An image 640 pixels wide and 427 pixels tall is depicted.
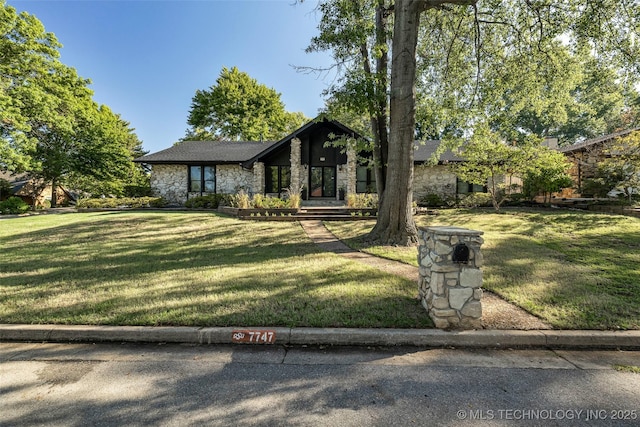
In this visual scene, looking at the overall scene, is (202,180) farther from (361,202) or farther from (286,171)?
(361,202)

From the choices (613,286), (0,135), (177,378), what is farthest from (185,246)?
(0,135)

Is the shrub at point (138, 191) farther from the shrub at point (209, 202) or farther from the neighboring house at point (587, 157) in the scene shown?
the neighboring house at point (587, 157)

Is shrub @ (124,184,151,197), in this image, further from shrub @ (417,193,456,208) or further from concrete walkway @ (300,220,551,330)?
shrub @ (417,193,456,208)

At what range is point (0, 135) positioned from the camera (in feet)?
57.9

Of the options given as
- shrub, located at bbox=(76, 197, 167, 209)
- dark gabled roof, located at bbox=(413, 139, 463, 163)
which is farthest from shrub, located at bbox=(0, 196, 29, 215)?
dark gabled roof, located at bbox=(413, 139, 463, 163)

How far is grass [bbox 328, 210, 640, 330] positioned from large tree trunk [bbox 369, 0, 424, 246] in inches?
34.5

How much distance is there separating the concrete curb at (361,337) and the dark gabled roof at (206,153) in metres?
16.9

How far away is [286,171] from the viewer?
64.3ft

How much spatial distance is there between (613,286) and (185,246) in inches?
382

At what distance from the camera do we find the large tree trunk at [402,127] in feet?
27.8

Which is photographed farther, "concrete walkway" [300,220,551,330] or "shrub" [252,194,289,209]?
"shrub" [252,194,289,209]

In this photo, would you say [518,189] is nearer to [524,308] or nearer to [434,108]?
[434,108]

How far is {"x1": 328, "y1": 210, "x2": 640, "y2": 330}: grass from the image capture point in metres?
4.23

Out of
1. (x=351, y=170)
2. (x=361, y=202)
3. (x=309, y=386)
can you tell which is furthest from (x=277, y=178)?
(x=309, y=386)
